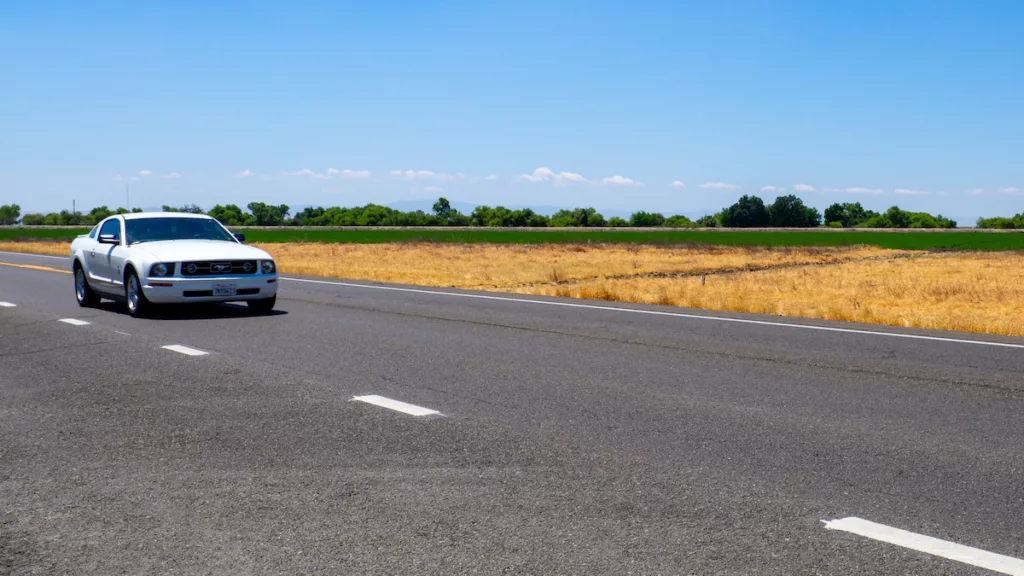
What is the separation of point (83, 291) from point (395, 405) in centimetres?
1083

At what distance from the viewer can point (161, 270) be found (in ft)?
47.7

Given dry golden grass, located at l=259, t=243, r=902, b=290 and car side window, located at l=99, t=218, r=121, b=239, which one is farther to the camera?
dry golden grass, located at l=259, t=243, r=902, b=290

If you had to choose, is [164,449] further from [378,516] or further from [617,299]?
[617,299]

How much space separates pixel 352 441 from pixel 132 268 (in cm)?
960

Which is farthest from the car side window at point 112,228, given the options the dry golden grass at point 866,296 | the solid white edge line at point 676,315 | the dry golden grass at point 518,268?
the dry golden grass at point 518,268

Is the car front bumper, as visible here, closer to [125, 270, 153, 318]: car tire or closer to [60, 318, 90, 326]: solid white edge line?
[125, 270, 153, 318]: car tire

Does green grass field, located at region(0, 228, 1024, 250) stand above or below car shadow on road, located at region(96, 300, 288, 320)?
below

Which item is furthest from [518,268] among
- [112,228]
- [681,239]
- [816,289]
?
[681,239]

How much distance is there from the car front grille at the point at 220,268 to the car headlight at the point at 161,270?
7.0 inches

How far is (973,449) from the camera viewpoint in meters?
6.20

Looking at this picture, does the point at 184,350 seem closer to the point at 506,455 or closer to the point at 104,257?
the point at 104,257

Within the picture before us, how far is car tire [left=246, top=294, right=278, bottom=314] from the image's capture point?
1519cm

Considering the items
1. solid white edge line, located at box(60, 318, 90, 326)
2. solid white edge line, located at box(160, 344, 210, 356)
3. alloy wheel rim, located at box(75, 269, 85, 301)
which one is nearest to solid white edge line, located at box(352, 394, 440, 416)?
→ solid white edge line, located at box(160, 344, 210, 356)

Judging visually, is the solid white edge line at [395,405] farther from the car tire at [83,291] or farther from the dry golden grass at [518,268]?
the dry golden grass at [518,268]
